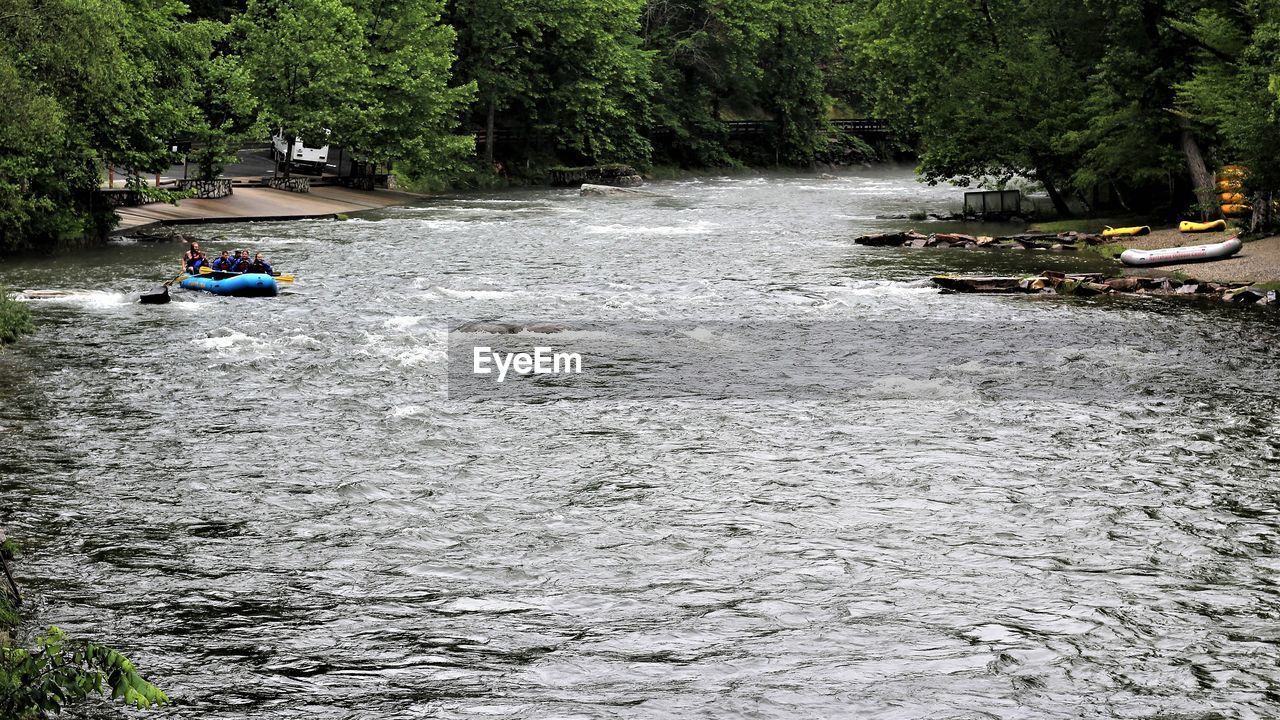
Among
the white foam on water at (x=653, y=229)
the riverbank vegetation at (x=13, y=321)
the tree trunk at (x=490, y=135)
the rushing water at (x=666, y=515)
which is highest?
the tree trunk at (x=490, y=135)

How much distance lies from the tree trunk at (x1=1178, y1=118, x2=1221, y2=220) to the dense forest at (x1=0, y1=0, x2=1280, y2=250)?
0.08 m

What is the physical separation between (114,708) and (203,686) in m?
0.70

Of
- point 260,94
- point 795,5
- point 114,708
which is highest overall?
point 795,5

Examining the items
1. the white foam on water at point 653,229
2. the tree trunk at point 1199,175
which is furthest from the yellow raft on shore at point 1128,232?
the white foam on water at point 653,229

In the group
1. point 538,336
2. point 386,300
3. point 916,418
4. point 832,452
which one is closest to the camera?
point 832,452

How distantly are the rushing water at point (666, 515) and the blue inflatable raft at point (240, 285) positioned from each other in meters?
1.49

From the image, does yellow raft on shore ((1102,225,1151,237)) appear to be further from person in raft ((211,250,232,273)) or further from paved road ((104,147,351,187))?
paved road ((104,147,351,187))

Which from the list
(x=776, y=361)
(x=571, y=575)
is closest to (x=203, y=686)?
(x=571, y=575)

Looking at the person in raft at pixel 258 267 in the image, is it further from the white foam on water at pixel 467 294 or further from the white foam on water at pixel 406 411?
the white foam on water at pixel 406 411

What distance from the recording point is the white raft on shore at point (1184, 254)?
35812 mm

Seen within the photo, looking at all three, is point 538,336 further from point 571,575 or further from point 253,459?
point 571,575

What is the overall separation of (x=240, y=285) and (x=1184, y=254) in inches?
946

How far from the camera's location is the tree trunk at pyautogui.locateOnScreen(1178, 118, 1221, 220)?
136 feet

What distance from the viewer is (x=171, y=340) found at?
84.1ft
